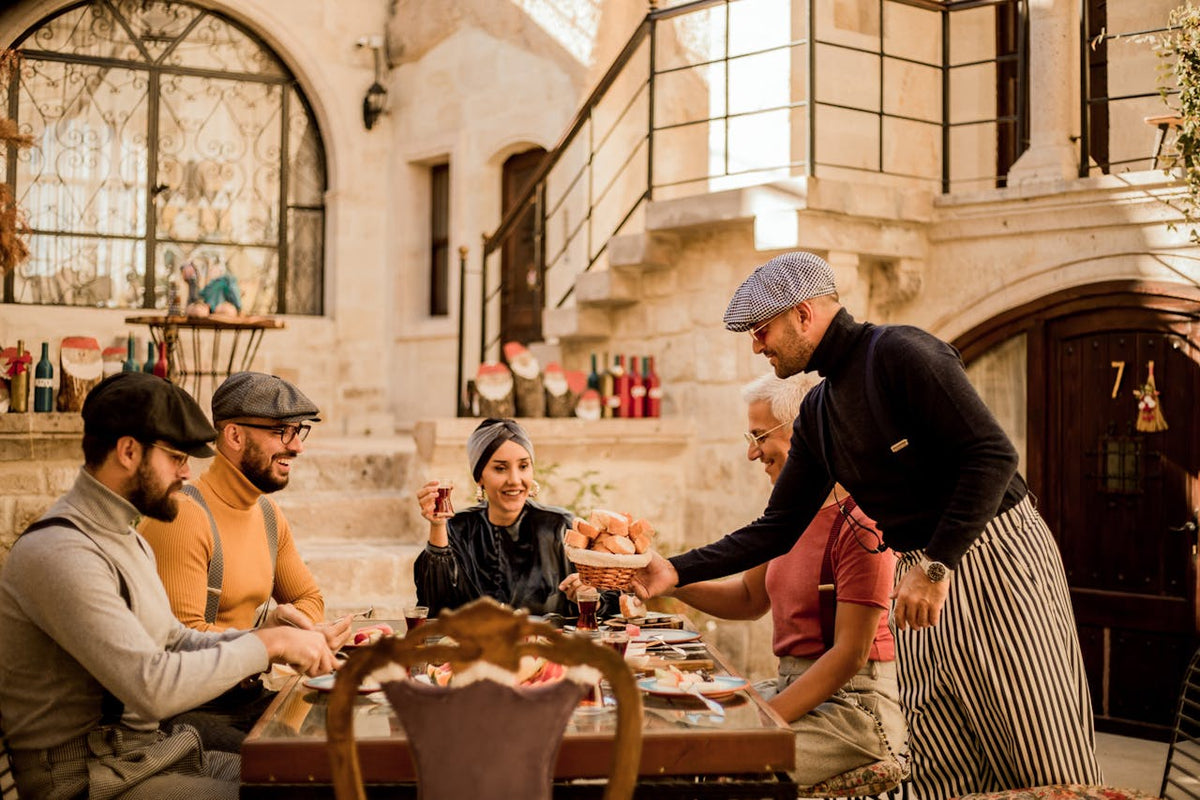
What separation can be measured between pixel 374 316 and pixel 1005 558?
8946mm

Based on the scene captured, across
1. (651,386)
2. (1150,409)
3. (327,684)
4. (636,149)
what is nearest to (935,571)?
(327,684)

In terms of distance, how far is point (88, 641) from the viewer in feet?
7.71

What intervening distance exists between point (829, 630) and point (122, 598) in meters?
1.78

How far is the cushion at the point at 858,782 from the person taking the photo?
3217 millimetres

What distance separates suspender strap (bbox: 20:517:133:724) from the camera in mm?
2459

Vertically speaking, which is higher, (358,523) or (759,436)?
(759,436)

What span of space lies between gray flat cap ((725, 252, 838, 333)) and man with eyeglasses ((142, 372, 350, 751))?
4.07 feet

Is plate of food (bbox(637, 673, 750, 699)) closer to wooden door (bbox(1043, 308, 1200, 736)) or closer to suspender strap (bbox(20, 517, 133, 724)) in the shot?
suspender strap (bbox(20, 517, 133, 724))

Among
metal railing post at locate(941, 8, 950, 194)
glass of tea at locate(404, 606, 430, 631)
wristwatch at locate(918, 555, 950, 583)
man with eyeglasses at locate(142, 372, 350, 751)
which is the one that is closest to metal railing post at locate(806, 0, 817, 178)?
metal railing post at locate(941, 8, 950, 194)

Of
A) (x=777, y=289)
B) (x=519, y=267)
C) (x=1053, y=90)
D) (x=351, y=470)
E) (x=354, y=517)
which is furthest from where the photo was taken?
(x=519, y=267)

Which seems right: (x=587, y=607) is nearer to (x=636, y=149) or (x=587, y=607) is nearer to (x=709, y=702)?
(x=709, y=702)

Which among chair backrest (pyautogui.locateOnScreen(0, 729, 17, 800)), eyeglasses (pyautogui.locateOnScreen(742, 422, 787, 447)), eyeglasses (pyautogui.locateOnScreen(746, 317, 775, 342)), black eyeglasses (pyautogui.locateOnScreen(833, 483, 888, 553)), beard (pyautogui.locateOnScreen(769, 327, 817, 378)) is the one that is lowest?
chair backrest (pyautogui.locateOnScreen(0, 729, 17, 800))

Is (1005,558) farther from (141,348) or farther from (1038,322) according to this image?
(141,348)

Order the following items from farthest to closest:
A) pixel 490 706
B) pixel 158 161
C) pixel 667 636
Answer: pixel 158 161 < pixel 667 636 < pixel 490 706
